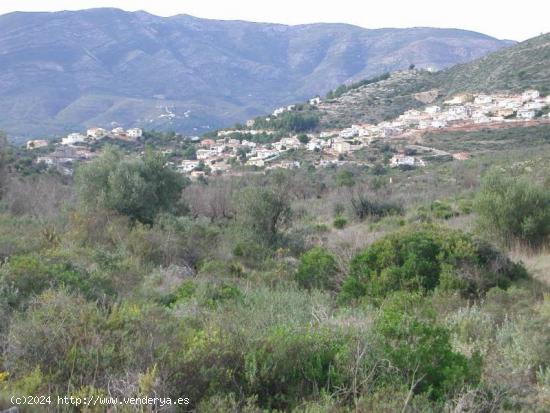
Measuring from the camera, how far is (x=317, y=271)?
9.93 m

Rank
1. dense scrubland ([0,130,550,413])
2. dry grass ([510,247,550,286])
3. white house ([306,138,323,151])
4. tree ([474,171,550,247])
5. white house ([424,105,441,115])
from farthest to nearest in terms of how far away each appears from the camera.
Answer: white house ([424,105,441,115]), white house ([306,138,323,151]), tree ([474,171,550,247]), dry grass ([510,247,550,286]), dense scrubland ([0,130,550,413])

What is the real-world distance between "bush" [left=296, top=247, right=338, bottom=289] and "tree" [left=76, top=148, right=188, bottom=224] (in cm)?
724

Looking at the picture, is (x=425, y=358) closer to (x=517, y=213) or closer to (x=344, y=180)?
(x=517, y=213)

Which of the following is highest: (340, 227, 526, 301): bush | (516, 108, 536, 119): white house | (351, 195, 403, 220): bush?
(516, 108, 536, 119): white house

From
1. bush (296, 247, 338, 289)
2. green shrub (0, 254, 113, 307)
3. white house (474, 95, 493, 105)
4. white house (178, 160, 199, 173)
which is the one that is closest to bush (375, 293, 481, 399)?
green shrub (0, 254, 113, 307)

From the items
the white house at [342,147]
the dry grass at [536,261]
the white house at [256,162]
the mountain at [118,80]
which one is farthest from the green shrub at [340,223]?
the mountain at [118,80]

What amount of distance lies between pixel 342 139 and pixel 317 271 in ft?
154

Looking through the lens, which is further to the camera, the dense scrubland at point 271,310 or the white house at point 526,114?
the white house at point 526,114

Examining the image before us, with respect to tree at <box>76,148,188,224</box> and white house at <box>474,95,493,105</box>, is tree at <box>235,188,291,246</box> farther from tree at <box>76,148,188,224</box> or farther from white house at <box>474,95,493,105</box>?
white house at <box>474,95,493,105</box>

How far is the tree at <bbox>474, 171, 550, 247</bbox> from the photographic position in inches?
459

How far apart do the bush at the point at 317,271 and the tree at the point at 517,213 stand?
413 centimetres

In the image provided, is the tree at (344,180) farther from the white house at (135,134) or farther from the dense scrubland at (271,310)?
the white house at (135,134)

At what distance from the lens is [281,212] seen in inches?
660

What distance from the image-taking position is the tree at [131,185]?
1570 centimetres
